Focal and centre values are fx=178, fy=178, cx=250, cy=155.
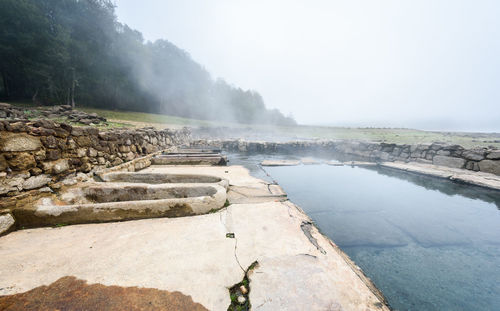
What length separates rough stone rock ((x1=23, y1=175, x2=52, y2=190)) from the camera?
2457 mm

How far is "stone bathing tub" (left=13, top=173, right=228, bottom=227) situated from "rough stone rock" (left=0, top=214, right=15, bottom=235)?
0.08 m

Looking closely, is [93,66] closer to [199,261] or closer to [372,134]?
[199,261]

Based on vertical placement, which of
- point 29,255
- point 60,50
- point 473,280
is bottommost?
point 473,280

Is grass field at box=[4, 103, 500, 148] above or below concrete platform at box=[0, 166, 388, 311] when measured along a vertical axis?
above

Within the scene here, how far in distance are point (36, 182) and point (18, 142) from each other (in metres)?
0.59

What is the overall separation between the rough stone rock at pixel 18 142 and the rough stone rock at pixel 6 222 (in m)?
0.86

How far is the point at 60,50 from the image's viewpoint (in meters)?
19.9

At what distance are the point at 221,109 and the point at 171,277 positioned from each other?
1706 inches

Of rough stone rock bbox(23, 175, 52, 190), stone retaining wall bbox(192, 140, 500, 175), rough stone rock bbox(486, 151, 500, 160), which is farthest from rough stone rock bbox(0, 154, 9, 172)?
rough stone rock bbox(486, 151, 500, 160)

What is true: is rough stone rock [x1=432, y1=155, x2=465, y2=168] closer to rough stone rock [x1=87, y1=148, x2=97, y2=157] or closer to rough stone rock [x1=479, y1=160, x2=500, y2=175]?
rough stone rock [x1=479, y1=160, x2=500, y2=175]

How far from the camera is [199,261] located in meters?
1.68

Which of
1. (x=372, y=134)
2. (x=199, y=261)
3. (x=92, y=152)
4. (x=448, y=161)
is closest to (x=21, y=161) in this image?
(x=92, y=152)

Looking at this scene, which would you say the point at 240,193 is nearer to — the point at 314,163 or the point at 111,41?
the point at 314,163

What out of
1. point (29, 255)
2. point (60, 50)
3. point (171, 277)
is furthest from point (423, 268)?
point (60, 50)
